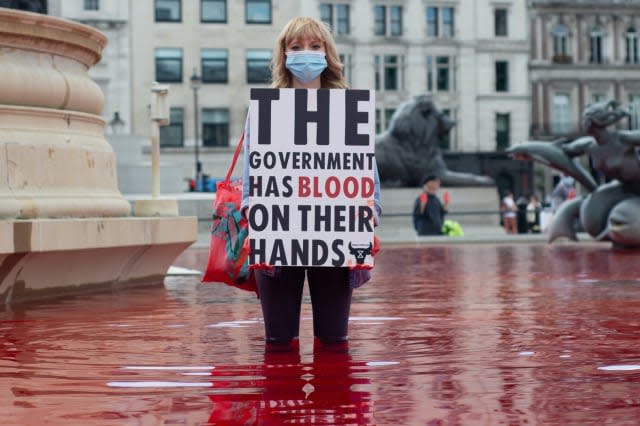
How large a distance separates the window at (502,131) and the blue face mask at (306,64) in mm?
67545

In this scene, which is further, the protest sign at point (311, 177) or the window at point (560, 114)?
the window at point (560, 114)

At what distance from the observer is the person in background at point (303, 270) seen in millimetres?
5770

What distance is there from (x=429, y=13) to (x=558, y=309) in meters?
64.3

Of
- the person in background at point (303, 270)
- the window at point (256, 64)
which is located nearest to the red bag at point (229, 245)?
the person in background at point (303, 270)

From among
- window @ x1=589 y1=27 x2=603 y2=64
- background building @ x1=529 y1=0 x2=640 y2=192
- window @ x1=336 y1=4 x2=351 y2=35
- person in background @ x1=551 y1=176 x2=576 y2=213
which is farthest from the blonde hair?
window @ x1=589 y1=27 x2=603 y2=64

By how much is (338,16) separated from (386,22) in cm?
278

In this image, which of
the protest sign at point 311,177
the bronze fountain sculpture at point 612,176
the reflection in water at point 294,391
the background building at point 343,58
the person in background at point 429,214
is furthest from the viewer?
the background building at point 343,58

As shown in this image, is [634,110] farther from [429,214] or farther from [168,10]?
[429,214]

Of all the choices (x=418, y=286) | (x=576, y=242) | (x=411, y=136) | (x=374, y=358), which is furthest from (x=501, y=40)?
→ (x=374, y=358)

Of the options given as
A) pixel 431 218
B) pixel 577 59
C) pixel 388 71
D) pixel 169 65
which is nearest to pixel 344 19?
pixel 388 71

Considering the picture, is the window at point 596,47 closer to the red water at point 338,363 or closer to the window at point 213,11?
the window at point 213,11

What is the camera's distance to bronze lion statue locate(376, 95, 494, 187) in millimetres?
37688

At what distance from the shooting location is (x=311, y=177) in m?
5.67

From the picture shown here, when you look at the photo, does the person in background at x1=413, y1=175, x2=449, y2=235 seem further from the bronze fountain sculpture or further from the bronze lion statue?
the bronze lion statue
